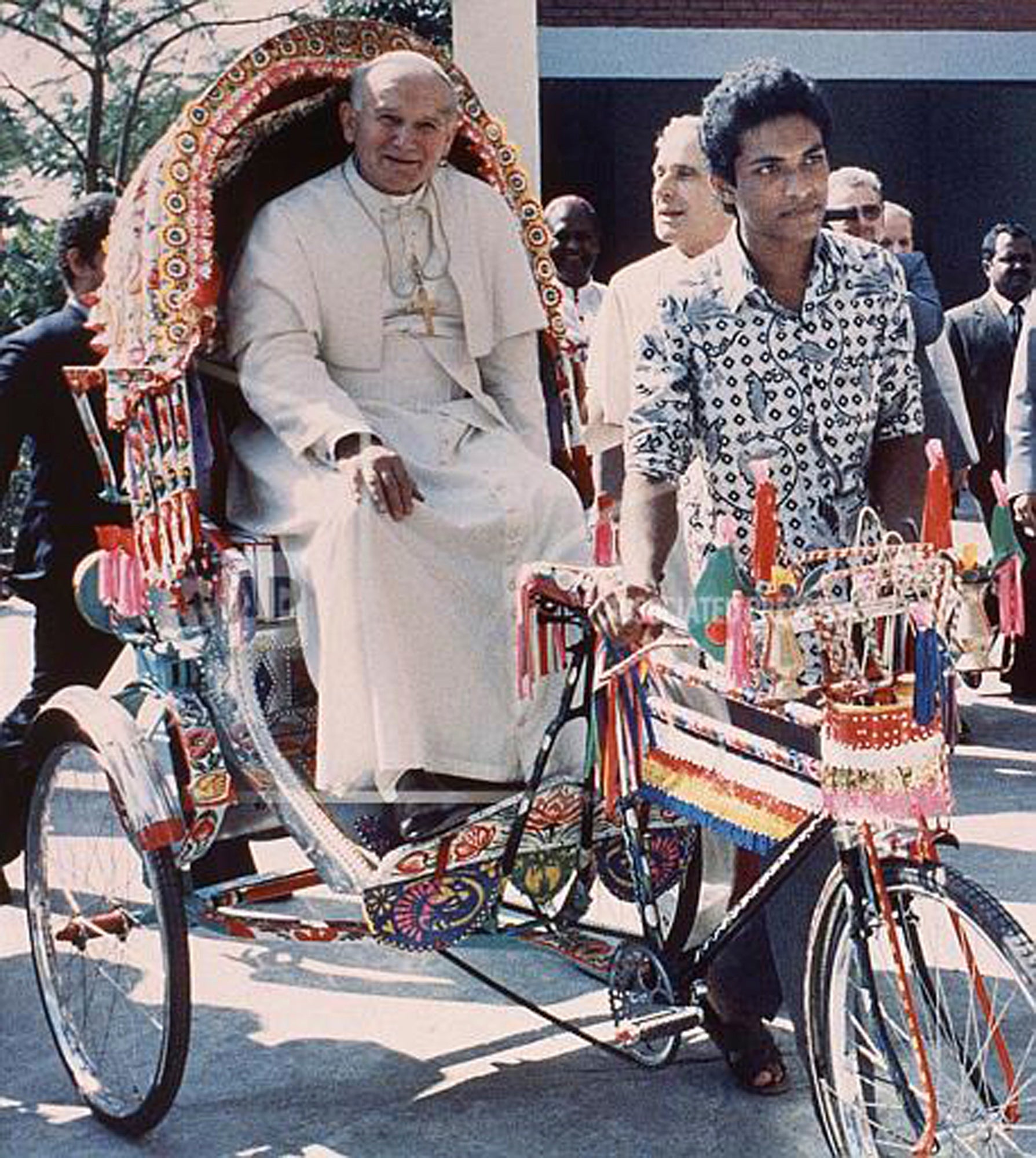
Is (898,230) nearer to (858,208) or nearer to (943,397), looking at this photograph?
(858,208)

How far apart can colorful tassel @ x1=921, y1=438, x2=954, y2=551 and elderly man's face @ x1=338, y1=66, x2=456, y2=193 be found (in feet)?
5.21

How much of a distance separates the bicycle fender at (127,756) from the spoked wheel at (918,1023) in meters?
1.32

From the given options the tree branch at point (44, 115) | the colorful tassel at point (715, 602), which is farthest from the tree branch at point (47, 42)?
the colorful tassel at point (715, 602)

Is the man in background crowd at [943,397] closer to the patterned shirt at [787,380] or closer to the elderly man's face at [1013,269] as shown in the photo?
the elderly man's face at [1013,269]

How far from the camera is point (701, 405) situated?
3307 mm

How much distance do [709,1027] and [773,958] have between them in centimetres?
19

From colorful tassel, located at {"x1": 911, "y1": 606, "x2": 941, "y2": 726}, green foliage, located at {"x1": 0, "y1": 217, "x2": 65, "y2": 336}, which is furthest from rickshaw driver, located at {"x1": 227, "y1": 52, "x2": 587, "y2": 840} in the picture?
green foliage, located at {"x1": 0, "y1": 217, "x2": 65, "y2": 336}

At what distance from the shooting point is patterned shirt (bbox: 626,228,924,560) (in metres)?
3.23

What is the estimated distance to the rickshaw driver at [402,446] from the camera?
3.54m

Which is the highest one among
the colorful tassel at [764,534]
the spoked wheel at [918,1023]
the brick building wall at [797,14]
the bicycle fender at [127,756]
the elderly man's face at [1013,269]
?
the brick building wall at [797,14]

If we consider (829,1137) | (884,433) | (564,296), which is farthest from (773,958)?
(564,296)

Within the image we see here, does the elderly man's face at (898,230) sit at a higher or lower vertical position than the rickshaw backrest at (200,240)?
higher

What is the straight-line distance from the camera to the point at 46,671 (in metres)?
5.18

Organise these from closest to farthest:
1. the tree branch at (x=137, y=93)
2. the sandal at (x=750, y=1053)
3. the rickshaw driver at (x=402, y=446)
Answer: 1. the rickshaw driver at (x=402, y=446)
2. the sandal at (x=750, y=1053)
3. the tree branch at (x=137, y=93)
